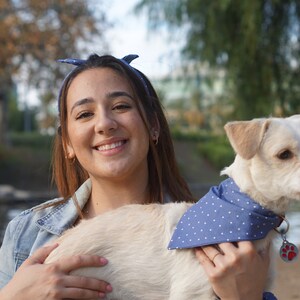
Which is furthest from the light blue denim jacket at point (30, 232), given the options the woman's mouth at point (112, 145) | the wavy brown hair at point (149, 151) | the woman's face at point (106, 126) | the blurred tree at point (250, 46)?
the blurred tree at point (250, 46)

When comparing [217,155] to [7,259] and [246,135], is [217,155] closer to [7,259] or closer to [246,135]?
[7,259]

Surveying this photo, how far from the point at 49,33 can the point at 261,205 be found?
2024 cm

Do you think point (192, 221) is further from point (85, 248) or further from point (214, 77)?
point (214, 77)

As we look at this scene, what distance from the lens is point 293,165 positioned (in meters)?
2.58

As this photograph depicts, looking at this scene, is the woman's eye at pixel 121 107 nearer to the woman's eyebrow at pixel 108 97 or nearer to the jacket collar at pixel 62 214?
the woman's eyebrow at pixel 108 97

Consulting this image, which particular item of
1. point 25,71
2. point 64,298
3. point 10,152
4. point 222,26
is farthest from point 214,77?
point 10,152

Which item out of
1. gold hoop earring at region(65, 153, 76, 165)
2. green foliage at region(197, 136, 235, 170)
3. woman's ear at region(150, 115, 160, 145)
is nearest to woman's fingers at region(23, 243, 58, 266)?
gold hoop earring at region(65, 153, 76, 165)

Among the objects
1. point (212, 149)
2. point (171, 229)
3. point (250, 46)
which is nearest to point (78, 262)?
point (171, 229)

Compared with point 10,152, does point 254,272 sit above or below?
above

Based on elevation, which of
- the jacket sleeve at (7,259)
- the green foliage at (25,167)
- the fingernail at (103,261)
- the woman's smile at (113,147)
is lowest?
the green foliage at (25,167)

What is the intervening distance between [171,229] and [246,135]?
23.9 inches

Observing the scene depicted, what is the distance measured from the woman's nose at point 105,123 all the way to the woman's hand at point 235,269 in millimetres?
875

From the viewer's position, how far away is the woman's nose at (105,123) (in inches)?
124

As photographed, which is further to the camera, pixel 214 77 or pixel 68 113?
pixel 214 77
